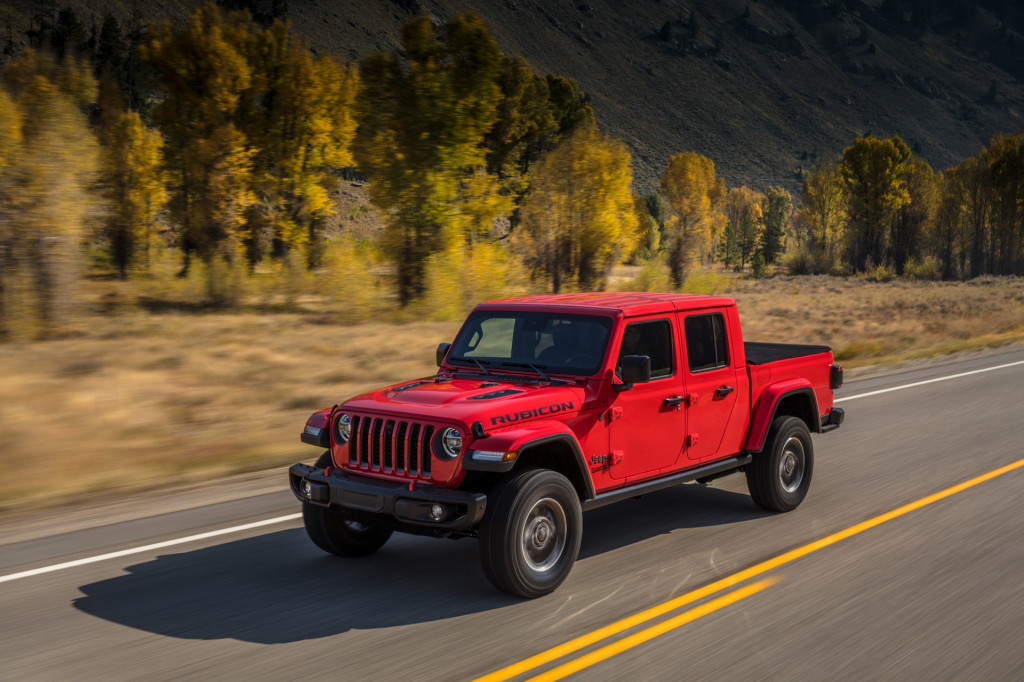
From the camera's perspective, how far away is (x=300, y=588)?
593 centimetres

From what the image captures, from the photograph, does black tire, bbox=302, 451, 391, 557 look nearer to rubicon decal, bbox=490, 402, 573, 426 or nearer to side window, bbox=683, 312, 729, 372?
rubicon decal, bbox=490, 402, 573, 426

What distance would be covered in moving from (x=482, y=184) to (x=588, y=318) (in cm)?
2082

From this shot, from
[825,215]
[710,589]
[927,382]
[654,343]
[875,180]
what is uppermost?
[875,180]

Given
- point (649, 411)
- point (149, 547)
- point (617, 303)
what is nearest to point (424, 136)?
point (617, 303)

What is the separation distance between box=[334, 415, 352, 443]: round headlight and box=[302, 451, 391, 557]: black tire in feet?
0.67

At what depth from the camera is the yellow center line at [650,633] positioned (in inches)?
183

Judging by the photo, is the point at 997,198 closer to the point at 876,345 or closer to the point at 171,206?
the point at 876,345

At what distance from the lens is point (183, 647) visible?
4.97 m

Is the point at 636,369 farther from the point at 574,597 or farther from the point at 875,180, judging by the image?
the point at 875,180

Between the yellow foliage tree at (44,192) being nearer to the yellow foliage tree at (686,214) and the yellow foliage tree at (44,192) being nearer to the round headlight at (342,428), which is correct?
the round headlight at (342,428)

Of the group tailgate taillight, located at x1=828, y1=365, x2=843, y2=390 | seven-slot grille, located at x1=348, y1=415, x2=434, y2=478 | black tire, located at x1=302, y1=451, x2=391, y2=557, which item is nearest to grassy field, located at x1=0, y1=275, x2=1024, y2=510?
black tire, located at x1=302, y1=451, x2=391, y2=557

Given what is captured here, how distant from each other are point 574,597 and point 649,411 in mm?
1413

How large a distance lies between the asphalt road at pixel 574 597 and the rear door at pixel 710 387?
69 centimetres

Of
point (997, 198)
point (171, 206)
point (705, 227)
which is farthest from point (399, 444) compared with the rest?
point (997, 198)
